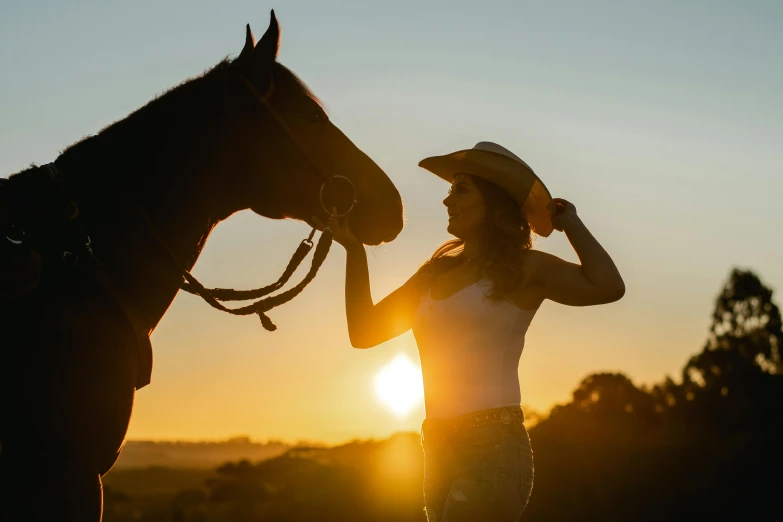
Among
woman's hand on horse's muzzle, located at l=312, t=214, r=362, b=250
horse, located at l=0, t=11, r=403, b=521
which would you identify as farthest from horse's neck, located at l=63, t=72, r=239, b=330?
woman's hand on horse's muzzle, located at l=312, t=214, r=362, b=250

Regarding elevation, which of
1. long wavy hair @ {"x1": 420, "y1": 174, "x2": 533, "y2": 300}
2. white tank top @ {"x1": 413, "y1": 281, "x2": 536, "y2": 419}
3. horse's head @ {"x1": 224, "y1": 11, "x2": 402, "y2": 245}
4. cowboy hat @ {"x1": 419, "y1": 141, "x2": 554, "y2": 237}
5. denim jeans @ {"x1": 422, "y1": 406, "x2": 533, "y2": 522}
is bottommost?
denim jeans @ {"x1": 422, "y1": 406, "x2": 533, "y2": 522}

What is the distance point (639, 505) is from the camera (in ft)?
82.8

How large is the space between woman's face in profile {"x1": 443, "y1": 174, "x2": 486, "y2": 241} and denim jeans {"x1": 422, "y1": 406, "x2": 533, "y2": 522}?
92 cm

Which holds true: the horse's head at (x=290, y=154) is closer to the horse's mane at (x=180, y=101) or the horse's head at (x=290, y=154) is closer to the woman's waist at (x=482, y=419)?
the horse's mane at (x=180, y=101)

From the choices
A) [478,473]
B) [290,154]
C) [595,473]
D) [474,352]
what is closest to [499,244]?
[474,352]

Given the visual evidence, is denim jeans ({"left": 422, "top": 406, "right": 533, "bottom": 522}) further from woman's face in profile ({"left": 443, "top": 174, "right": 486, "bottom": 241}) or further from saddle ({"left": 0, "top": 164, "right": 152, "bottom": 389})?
saddle ({"left": 0, "top": 164, "right": 152, "bottom": 389})

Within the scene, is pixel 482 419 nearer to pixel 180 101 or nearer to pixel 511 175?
pixel 511 175

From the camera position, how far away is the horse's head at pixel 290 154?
4.03 m

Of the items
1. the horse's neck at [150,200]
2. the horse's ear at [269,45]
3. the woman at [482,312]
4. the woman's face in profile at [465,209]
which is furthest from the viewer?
the horse's ear at [269,45]

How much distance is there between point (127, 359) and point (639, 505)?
81.2 ft

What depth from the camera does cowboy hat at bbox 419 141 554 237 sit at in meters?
3.69

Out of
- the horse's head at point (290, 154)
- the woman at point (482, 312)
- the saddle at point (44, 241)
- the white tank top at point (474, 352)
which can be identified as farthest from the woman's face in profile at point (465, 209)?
the saddle at point (44, 241)

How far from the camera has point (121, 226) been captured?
3645mm

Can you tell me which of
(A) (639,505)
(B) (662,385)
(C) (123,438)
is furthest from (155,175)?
(B) (662,385)
